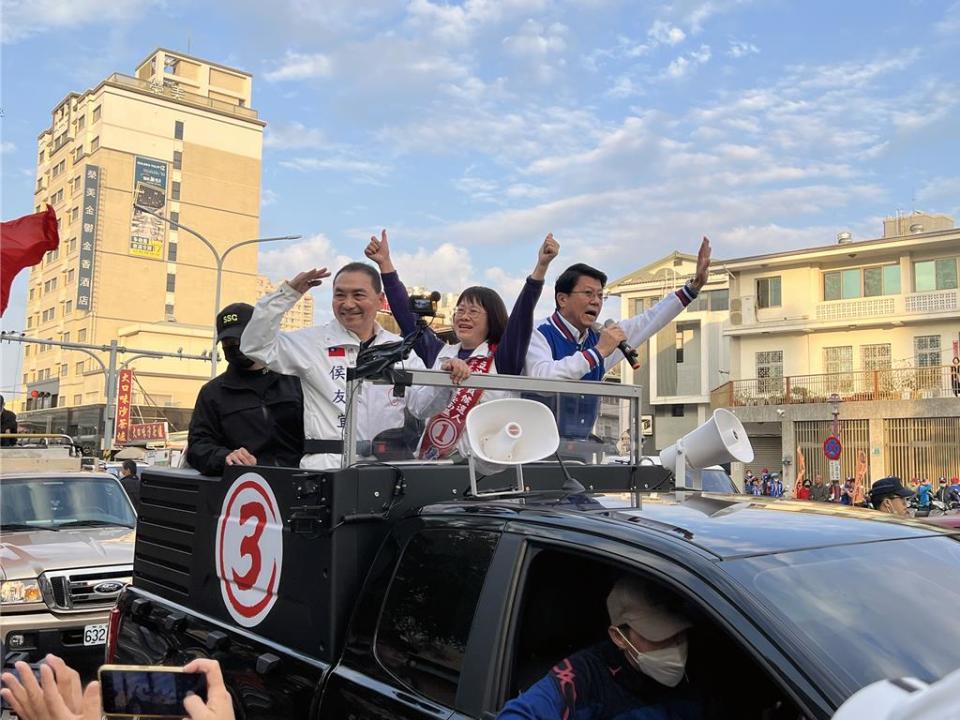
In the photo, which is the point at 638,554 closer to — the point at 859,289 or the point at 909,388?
the point at 909,388

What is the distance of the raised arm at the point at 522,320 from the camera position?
14.2 feet

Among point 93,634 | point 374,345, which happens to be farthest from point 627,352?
point 93,634

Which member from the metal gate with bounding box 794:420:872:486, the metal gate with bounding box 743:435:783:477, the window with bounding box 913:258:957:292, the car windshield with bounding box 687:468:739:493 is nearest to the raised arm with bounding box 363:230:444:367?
the car windshield with bounding box 687:468:739:493

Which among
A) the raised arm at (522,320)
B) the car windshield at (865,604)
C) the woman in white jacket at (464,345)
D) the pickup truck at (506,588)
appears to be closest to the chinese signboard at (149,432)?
the woman in white jacket at (464,345)

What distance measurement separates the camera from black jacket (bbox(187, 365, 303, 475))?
4.91 m

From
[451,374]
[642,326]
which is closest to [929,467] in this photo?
[642,326]

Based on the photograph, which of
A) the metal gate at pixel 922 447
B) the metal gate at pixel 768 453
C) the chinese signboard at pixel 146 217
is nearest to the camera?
the metal gate at pixel 922 447

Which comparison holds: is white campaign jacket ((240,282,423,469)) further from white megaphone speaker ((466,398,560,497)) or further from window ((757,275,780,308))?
window ((757,275,780,308))

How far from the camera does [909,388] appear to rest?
3272 cm

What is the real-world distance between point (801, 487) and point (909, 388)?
28.8 ft

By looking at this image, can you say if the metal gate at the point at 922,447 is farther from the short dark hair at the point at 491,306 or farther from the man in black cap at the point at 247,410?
the man in black cap at the point at 247,410

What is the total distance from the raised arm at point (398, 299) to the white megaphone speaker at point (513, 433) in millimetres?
1550

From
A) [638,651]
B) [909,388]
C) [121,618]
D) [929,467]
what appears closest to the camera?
[638,651]

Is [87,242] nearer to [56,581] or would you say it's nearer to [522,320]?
[56,581]
